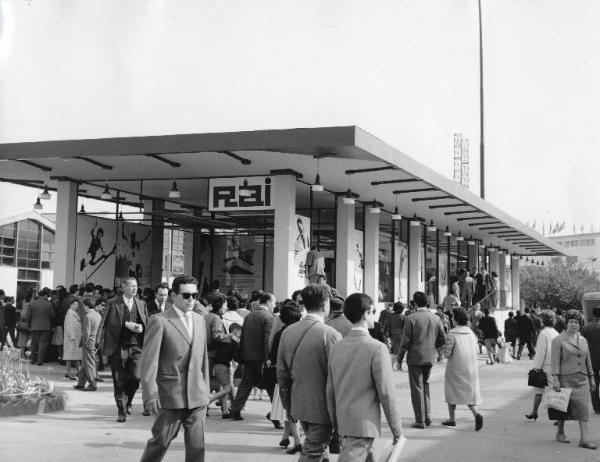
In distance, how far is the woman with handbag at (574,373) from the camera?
346 inches

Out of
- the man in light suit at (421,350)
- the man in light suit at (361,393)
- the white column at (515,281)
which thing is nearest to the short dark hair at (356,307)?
the man in light suit at (361,393)

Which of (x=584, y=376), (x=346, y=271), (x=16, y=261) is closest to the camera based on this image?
(x=584, y=376)

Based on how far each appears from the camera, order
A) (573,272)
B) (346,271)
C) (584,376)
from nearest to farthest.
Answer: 1. (584,376)
2. (346,271)
3. (573,272)

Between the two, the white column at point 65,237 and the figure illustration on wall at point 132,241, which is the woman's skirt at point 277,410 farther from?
the figure illustration on wall at point 132,241

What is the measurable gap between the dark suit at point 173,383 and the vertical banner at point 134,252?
16.0 m

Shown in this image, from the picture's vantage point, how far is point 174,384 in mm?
6008

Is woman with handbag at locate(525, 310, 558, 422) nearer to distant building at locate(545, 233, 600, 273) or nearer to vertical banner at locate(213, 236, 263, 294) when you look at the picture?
vertical banner at locate(213, 236, 263, 294)

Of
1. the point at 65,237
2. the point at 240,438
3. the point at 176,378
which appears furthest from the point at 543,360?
the point at 65,237

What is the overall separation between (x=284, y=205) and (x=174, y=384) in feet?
38.8

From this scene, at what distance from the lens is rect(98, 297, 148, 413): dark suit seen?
9695 millimetres

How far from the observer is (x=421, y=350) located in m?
10.0

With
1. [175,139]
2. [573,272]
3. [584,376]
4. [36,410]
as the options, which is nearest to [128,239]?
[175,139]

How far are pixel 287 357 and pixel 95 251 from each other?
52.6ft

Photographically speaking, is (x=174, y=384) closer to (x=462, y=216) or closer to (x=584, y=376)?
(x=584, y=376)
